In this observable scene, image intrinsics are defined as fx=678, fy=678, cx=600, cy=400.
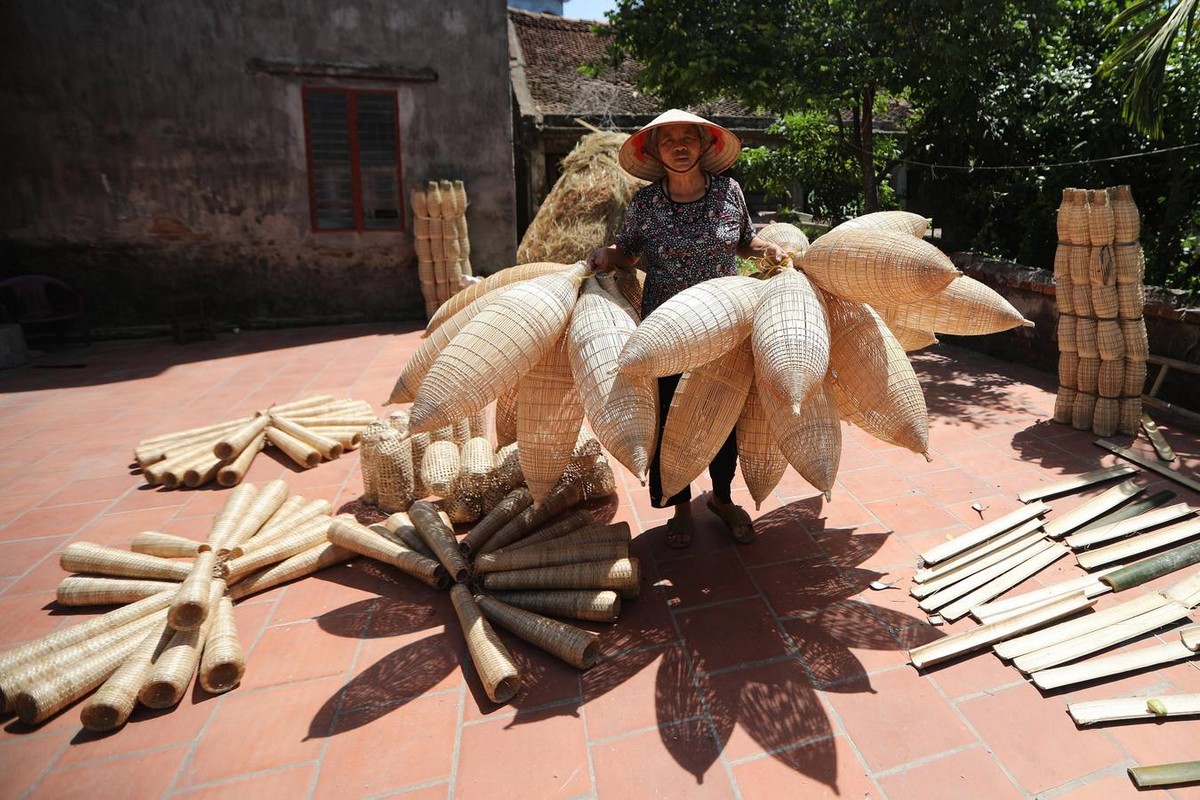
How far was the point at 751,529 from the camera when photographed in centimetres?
312

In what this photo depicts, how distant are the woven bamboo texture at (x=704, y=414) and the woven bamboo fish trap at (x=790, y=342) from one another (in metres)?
0.19

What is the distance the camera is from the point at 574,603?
2543 mm

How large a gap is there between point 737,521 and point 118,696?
2.39m

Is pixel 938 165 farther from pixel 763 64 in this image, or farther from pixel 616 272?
pixel 616 272

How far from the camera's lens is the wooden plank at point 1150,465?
348cm

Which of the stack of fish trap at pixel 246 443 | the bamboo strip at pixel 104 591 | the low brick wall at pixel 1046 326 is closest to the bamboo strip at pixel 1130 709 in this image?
the bamboo strip at pixel 104 591

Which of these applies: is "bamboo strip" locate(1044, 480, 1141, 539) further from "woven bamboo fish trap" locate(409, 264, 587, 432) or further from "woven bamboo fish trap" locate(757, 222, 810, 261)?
"woven bamboo fish trap" locate(409, 264, 587, 432)

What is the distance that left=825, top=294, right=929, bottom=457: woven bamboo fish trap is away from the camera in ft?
6.62

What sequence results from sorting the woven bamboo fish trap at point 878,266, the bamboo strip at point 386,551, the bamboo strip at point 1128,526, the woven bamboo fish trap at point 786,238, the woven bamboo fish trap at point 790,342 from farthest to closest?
the bamboo strip at point 1128,526 → the bamboo strip at point 386,551 → the woven bamboo fish trap at point 786,238 → the woven bamboo fish trap at point 878,266 → the woven bamboo fish trap at point 790,342

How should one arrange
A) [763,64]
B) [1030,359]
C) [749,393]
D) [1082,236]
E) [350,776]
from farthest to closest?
[763,64], [1030,359], [1082,236], [749,393], [350,776]

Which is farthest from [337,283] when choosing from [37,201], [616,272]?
[616,272]

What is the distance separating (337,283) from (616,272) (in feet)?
23.4

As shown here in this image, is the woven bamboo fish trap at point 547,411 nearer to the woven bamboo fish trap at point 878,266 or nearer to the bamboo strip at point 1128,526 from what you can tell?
the woven bamboo fish trap at point 878,266

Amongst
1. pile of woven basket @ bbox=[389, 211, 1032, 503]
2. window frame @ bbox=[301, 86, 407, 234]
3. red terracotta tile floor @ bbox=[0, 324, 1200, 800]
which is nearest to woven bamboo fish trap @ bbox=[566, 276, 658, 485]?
pile of woven basket @ bbox=[389, 211, 1032, 503]
